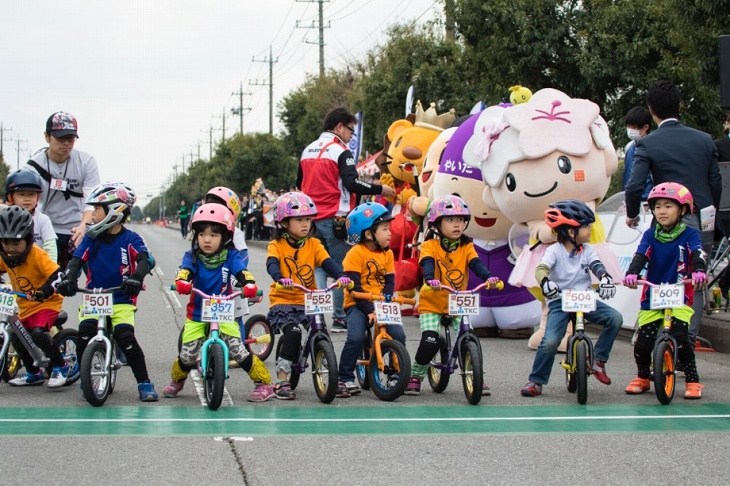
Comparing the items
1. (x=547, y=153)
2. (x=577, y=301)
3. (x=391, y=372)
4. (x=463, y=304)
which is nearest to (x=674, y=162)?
(x=547, y=153)

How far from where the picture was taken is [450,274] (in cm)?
861

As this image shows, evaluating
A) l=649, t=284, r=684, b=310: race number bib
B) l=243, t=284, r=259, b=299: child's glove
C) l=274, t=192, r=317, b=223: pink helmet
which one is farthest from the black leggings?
l=243, t=284, r=259, b=299: child's glove

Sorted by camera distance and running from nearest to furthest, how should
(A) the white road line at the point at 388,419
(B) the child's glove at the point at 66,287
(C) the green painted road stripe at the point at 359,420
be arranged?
(C) the green painted road stripe at the point at 359,420, (A) the white road line at the point at 388,419, (B) the child's glove at the point at 66,287

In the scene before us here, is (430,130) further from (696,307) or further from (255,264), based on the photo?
(255,264)

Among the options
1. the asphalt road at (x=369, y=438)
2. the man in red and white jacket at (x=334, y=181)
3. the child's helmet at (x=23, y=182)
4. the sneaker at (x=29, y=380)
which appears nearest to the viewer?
the asphalt road at (x=369, y=438)

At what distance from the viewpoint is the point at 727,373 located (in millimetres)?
9570

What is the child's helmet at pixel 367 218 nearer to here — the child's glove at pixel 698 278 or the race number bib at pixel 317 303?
the race number bib at pixel 317 303

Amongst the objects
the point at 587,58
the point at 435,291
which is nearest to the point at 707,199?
the point at 435,291

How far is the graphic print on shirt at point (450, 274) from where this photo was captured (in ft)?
28.2

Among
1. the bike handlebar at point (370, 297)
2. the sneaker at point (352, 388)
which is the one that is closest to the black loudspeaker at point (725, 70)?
the bike handlebar at point (370, 297)

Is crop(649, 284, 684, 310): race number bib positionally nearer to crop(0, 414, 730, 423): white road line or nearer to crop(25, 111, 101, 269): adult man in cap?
crop(0, 414, 730, 423): white road line

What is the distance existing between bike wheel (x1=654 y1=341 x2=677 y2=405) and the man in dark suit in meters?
1.39

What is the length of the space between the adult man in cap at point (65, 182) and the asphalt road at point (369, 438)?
1.60 meters

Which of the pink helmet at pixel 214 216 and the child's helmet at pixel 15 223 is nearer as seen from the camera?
the pink helmet at pixel 214 216
